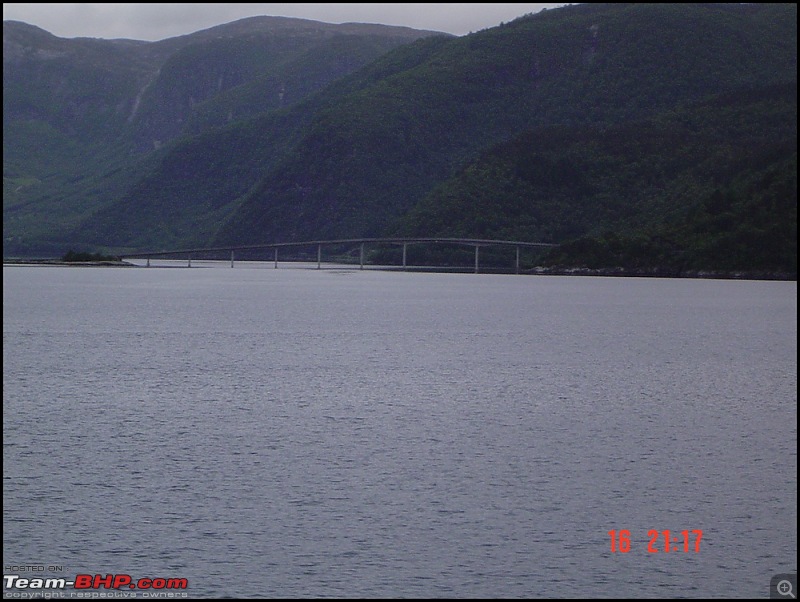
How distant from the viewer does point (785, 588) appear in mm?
13672

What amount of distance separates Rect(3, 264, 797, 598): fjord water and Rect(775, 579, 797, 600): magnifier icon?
190 mm

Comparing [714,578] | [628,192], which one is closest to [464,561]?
[714,578]

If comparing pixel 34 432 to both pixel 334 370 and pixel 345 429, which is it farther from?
pixel 334 370

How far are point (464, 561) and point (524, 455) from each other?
7666 millimetres
